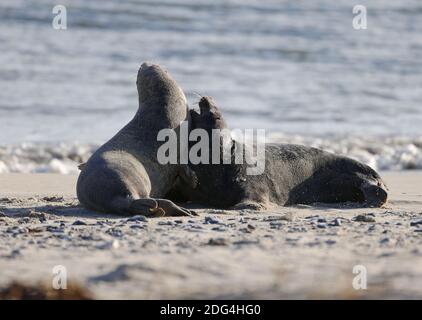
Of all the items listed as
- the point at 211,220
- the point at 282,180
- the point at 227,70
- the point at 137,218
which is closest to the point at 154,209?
the point at 137,218

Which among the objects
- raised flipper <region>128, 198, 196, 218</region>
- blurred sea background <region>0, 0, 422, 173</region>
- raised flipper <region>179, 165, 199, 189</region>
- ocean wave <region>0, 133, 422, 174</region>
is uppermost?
blurred sea background <region>0, 0, 422, 173</region>

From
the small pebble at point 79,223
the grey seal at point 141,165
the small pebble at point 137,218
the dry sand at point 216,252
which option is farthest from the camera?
the grey seal at point 141,165

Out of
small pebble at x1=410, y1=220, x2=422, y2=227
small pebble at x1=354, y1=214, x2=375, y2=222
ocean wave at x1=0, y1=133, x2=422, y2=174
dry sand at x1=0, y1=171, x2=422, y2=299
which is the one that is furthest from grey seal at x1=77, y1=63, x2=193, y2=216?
ocean wave at x1=0, y1=133, x2=422, y2=174

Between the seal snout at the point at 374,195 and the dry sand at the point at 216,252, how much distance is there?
1.75 ft

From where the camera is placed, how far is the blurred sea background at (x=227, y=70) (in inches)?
523

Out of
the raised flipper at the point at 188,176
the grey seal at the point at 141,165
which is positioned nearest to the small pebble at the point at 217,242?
the grey seal at the point at 141,165

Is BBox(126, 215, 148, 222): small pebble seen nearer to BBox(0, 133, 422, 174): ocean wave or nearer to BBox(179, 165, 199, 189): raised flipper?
BBox(179, 165, 199, 189): raised flipper

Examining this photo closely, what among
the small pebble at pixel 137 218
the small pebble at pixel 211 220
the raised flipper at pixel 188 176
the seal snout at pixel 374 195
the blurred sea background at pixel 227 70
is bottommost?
the small pebble at pixel 211 220

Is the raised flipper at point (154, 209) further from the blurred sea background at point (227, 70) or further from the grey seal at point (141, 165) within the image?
the blurred sea background at point (227, 70)

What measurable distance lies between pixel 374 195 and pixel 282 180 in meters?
0.79

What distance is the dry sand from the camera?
4.81 m

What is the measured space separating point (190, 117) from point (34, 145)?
4.36 metres

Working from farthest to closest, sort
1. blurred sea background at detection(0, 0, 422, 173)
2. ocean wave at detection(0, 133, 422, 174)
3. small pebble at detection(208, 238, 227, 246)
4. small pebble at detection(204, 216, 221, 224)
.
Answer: blurred sea background at detection(0, 0, 422, 173)
ocean wave at detection(0, 133, 422, 174)
small pebble at detection(204, 216, 221, 224)
small pebble at detection(208, 238, 227, 246)
